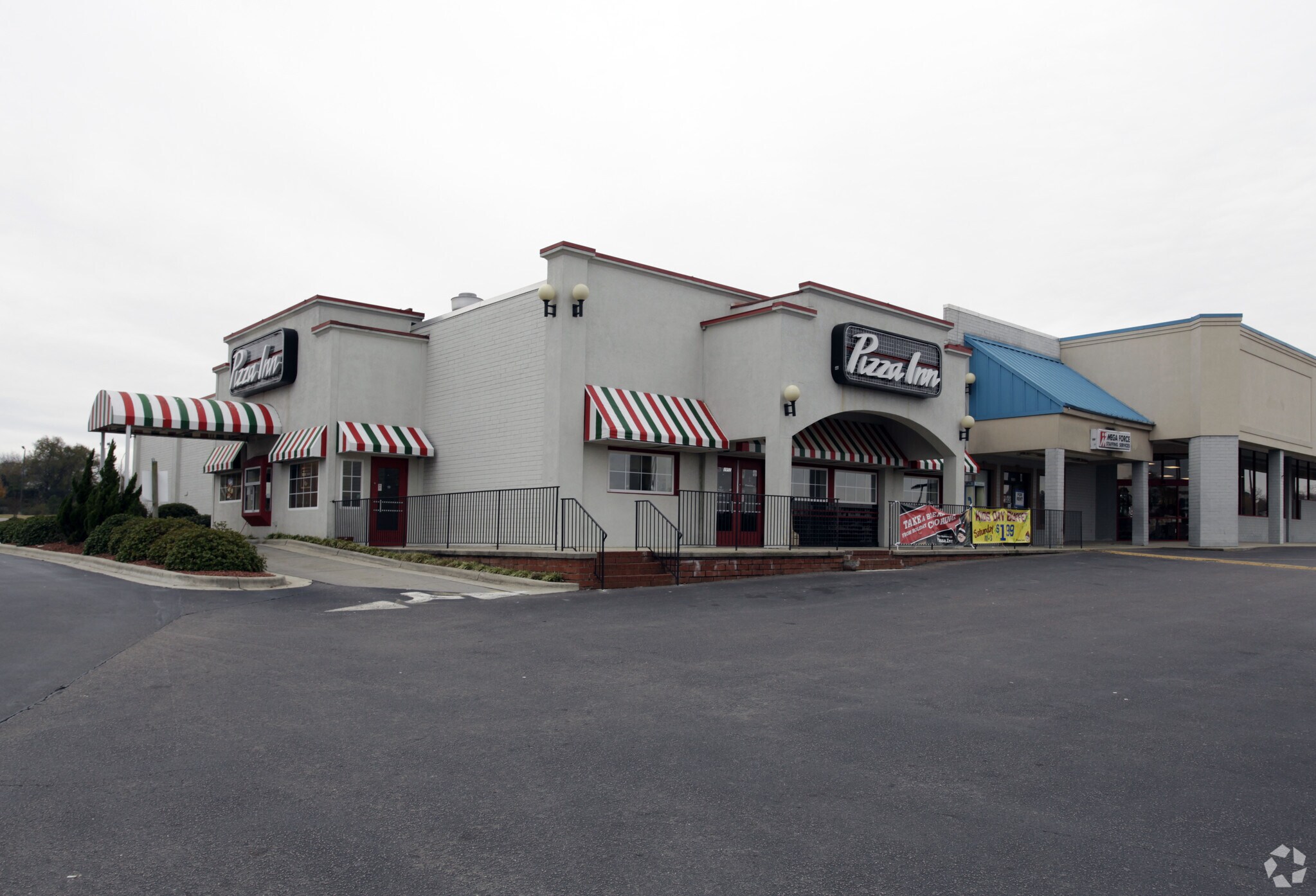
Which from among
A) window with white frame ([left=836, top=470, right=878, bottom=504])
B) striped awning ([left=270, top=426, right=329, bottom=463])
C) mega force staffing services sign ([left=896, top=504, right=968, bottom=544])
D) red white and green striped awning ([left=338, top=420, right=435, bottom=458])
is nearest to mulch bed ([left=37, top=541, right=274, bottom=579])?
striped awning ([left=270, top=426, right=329, bottom=463])

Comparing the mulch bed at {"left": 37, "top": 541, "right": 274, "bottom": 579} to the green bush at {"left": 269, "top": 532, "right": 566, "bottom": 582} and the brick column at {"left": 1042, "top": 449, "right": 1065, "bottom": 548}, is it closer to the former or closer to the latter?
the green bush at {"left": 269, "top": 532, "right": 566, "bottom": 582}

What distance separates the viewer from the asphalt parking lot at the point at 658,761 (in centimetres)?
443

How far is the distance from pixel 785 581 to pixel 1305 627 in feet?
27.2

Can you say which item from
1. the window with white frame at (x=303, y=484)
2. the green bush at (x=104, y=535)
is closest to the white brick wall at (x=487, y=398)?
the window with white frame at (x=303, y=484)

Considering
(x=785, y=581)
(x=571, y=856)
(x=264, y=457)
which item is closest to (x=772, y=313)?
(x=785, y=581)

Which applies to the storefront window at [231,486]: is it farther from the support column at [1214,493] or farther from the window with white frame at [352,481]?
the support column at [1214,493]

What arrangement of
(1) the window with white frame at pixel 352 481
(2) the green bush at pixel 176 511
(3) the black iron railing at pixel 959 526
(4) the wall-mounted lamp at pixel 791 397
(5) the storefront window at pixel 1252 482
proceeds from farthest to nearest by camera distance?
1. (5) the storefront window at pixel 1252 482
2. (2) the green bush at pixel 176 511
3. (1) the window with white frame at pixel 352 481
4. (3) the black iron railing at pixel 959 526
5. (4) the wall-mounted lamp at pixel 791 397

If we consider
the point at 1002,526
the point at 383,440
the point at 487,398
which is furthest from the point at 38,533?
the point at 1002,526

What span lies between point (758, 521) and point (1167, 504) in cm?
2086

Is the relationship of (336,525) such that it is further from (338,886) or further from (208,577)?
(338,886)

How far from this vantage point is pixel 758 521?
22.4m

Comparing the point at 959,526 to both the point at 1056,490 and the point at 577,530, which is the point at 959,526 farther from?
the point at 577,530

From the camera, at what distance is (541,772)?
19.2ft

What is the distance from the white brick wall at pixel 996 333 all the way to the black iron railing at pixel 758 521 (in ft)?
Answer: 29.9
